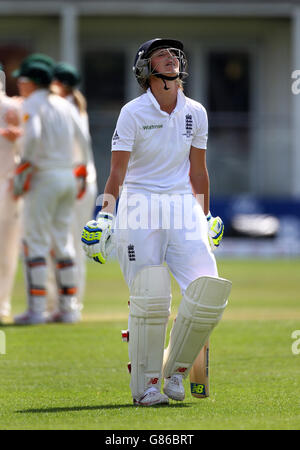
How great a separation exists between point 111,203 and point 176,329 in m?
0.74

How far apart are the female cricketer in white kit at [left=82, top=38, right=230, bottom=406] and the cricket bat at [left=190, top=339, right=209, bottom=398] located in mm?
110

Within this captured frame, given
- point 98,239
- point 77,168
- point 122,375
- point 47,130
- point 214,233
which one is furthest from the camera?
point 77,168

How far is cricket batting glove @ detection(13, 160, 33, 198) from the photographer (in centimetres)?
951

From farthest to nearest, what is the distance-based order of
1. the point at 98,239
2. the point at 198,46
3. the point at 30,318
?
the point at 198,46
the point at 30,318
the point at 98,239

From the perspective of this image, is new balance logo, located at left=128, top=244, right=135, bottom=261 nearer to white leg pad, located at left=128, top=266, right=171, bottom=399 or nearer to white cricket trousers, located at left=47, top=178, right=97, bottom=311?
white leg pad, located at left=128, top=266, right=171, bottom=399

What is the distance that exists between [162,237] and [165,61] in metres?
0.94

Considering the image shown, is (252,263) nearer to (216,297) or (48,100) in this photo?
(48,100)

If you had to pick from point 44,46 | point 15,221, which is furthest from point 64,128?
point 44,46

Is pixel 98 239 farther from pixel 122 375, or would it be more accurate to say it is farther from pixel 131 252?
pixel 122 375

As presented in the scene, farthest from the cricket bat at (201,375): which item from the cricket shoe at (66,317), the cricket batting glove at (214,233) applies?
the cricket shoe at (66,317)

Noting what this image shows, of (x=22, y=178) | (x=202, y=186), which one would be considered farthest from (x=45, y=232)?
(x=202, y=186)

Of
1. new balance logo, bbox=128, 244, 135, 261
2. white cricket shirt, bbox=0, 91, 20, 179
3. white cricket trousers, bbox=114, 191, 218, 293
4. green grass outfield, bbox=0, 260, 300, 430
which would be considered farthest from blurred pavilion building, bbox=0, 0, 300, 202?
new balance logo, bbox=128, 244, 135, 261

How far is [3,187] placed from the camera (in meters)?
9.94

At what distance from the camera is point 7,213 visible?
999 centimetres
